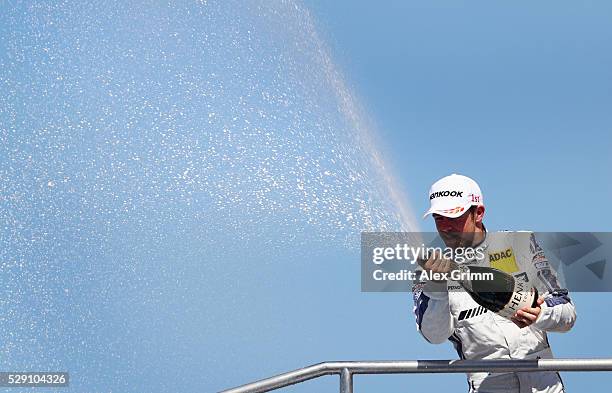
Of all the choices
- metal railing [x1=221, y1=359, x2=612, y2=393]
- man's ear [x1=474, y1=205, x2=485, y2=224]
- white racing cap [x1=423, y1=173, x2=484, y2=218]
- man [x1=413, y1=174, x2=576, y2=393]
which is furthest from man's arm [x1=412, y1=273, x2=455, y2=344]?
man's ear [x1=474, y1=205, x2=485, y2=224]

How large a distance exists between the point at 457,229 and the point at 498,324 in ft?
2.49

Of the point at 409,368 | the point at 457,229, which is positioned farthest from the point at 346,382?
the point at 457,229

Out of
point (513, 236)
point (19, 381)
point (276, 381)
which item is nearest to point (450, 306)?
point (513, 236)

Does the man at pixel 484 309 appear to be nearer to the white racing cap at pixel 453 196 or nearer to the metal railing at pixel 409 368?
the white racing cap at pixel 453 196

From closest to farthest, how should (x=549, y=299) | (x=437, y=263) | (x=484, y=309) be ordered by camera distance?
1. (x=437, y=263)
2. (x=549, y=299)
3. (x=484, y=309)

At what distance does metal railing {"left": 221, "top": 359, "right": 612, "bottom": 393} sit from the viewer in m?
4.86

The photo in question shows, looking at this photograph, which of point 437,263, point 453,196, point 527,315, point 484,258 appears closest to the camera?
point 437,263

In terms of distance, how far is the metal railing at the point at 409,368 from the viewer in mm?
4855

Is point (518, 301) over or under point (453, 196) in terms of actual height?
under

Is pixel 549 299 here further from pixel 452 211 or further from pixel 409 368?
pixel 409 368

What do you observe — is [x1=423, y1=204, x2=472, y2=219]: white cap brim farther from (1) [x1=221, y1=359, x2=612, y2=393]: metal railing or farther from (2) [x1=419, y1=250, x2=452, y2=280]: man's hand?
(1) [x1=221, y1=359, x2=612, y2=393]: metal railing

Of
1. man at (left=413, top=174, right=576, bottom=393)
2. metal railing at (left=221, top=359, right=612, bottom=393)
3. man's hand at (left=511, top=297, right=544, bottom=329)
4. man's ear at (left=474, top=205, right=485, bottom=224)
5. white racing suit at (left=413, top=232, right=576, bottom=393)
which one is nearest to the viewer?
metal railing at (left=221, top=359, right=612, bottom=393)

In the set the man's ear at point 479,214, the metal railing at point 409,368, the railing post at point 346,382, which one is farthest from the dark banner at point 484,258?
the railing post at point 346,382

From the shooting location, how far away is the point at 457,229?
17.6ft
